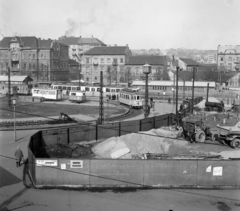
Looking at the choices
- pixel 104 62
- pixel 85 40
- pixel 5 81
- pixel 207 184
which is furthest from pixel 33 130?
pixel 85 40

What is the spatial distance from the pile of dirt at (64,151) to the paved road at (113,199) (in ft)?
12.7

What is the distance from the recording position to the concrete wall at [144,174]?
1342 cm

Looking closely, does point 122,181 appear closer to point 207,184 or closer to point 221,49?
point 207,184

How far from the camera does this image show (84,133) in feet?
70.8

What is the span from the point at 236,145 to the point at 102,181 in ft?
30.4

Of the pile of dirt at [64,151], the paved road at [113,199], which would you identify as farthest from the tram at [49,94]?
the paved road at [113,199]

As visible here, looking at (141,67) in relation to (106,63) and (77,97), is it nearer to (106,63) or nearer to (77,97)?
(106,63)

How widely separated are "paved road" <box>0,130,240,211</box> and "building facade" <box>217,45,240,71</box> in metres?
88.2

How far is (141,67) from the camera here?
268 feet

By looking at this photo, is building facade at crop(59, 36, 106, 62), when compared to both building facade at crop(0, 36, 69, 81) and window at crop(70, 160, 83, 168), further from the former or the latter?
window at crop(70, 160, 83, 168)

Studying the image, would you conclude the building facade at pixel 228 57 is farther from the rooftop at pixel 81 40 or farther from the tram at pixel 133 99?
the tram at pixel 133 99

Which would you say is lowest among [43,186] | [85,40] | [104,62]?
[43,186]

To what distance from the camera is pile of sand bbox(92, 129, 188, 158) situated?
1722cm

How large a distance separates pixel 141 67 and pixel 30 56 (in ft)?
96.6
